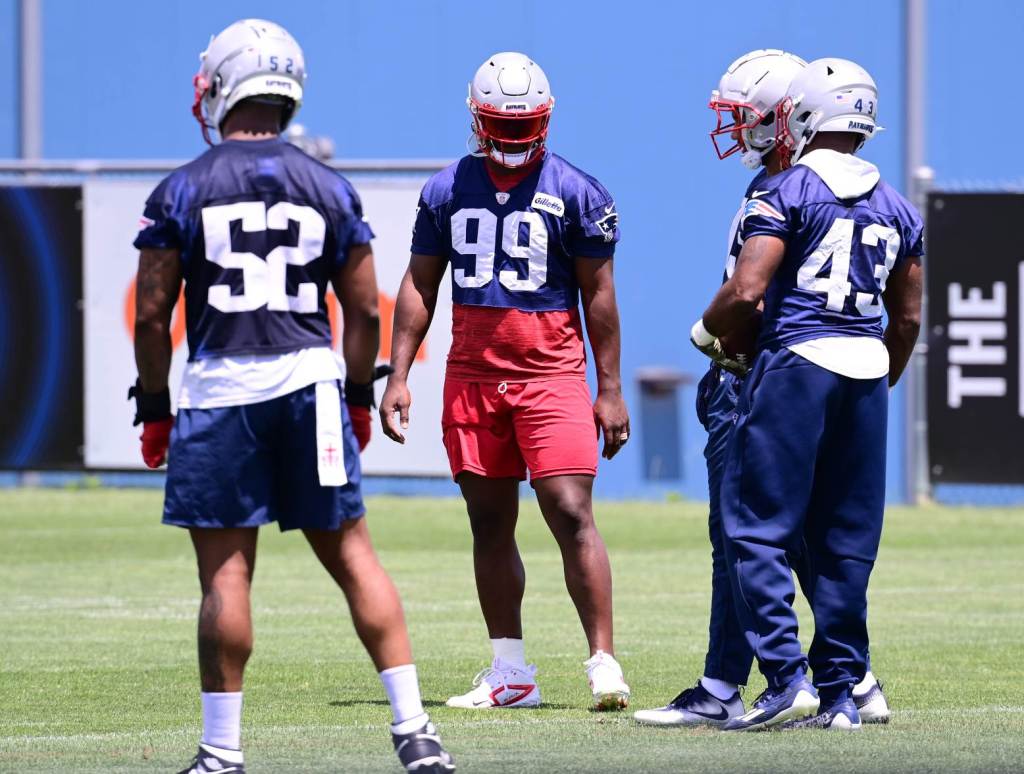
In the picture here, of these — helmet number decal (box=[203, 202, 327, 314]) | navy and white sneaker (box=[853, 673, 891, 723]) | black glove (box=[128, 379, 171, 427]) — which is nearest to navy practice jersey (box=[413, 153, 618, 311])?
navy and white sneaker (box=[853, 673, 891, 723])

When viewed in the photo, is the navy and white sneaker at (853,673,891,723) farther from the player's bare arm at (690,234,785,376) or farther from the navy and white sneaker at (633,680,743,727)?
the player's bare arm at (690,234,785,376)

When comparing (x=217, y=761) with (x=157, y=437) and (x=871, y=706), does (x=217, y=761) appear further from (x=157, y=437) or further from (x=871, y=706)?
(x=871, y=706)

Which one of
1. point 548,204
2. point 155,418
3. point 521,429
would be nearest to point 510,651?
point 521,429

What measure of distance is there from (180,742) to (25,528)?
9.42 meters

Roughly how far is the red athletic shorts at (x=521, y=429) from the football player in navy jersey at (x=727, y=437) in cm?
48

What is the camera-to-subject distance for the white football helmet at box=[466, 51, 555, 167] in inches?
298

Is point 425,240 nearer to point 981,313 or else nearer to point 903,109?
point 981,313

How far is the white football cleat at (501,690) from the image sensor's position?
24.7 feet

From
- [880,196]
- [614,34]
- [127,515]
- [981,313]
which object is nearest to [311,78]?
[614,34]

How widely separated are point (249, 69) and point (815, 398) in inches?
85.5

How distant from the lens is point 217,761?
561 cm

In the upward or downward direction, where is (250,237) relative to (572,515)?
upward

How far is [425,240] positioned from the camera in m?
7.84

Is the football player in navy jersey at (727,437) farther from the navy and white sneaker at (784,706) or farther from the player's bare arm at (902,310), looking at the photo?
the player's bare arm at (902,310)
